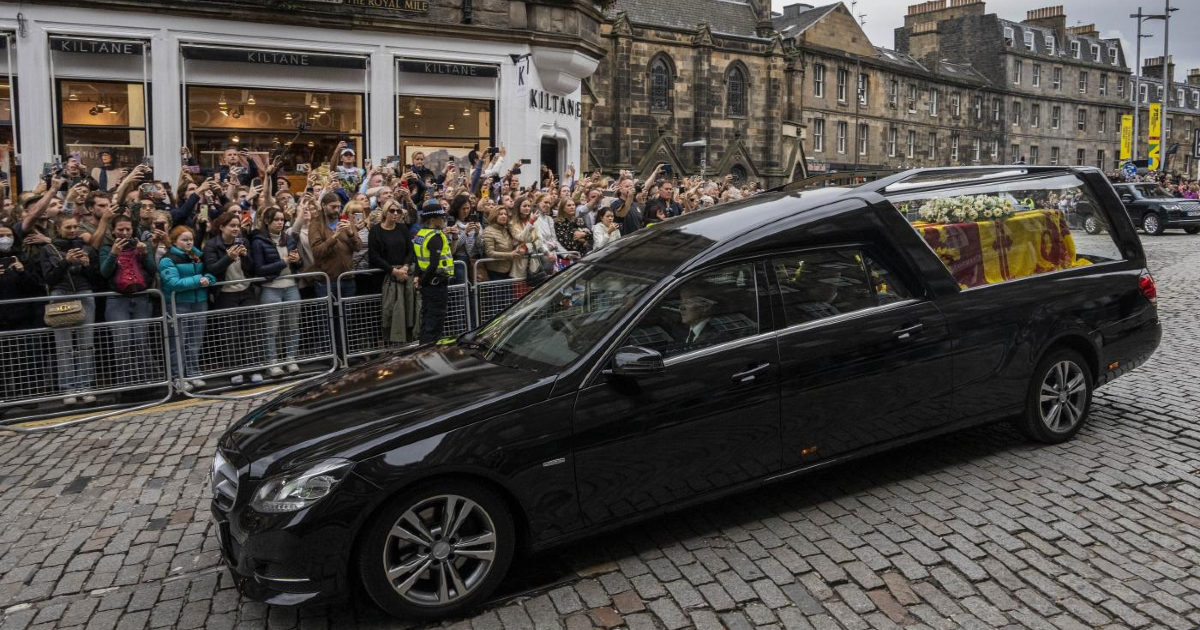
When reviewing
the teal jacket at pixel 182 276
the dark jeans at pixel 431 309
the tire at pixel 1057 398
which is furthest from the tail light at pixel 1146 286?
the teal jacket at pixel 182 276

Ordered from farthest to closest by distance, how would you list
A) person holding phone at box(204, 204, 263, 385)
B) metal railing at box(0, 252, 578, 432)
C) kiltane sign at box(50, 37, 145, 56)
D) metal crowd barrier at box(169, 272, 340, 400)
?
1. kiltane sign at box(50, 37, 145, 56)
2. person holding phone at box(204, 204, 263, 385)
3. metal crowd barrier at box(169, 272, 340, 400)
4. metal railing at box(0, 252, 578, 432)

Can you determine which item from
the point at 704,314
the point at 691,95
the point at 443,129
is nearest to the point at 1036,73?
the point at 691,95

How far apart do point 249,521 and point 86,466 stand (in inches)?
136

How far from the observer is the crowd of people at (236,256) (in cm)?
795

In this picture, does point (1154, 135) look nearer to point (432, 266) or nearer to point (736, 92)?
point (736, 92)

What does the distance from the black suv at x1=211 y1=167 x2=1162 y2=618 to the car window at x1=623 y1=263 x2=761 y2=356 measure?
0.01m

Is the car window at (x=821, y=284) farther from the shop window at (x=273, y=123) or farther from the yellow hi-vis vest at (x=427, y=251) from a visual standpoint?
the shop window at (x=273, y=123)

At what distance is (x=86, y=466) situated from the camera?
21.1ft

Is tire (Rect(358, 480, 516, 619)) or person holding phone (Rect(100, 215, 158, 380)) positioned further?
person holding phone (Rect(100, 215, 158, 380))

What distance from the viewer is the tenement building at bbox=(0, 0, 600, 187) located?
1446 centimetres

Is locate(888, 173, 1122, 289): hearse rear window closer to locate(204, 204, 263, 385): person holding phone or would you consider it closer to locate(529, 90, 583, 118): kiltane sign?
locate(204, 204, 263, 385): person holding phone

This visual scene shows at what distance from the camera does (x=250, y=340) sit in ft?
28.4

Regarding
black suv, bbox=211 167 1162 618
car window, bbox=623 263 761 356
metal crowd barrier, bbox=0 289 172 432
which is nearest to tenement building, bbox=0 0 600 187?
metal crowd barrier, bbox=0 289 172 432

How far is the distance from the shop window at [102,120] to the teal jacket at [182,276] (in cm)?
828
